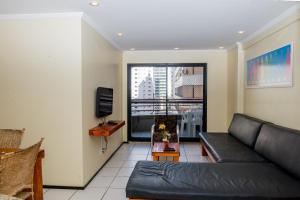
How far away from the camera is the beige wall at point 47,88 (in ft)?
10.0

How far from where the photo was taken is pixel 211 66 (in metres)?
5.79

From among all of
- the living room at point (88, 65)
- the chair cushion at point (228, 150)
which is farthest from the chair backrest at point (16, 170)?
the chair cushion at point (228, 150)

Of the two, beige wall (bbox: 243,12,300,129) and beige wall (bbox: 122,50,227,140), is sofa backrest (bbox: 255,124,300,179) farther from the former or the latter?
beige wall (bbox: 122,50,227,140)

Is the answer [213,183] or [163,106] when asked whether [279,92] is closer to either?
[213,183]

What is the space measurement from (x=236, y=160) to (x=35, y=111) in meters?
2.75

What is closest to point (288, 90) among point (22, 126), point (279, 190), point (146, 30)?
point (279, 190)

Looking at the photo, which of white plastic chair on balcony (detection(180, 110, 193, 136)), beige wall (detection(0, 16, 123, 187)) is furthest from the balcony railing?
beige wall (detection(0, 16, 123, 187))

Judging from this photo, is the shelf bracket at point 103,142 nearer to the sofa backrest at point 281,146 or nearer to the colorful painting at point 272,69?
the sofa backrest at point 281,146

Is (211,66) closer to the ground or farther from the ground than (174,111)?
farther from the ground

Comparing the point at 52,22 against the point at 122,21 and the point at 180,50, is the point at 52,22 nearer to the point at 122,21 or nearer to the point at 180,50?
the point at 122,21

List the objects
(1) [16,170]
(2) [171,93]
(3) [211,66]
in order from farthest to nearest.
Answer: (2) [171,93], (3) [211,66], (1) [16,170]

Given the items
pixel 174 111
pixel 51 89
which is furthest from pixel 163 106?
pixel 51 89

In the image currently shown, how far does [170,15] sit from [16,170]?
8.31ft

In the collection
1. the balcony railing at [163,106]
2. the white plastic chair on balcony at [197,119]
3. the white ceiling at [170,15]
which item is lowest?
the white plastic chair on balcony at [197,119]
